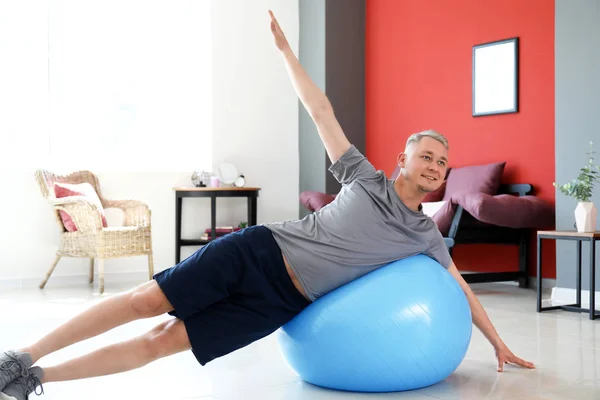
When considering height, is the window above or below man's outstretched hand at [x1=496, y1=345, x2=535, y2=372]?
above

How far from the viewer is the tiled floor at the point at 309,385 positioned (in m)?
2.43

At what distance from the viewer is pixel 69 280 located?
600cm

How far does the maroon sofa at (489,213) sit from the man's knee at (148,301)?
307 centimetres

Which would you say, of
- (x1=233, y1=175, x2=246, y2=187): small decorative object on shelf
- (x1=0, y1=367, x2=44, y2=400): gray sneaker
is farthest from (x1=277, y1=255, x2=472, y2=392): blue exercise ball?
(x1=233, y1=175, x2=246, y2=187): small decorative object on shelf

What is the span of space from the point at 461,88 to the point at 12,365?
4.85m

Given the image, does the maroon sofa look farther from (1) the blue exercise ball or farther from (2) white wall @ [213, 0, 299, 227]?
(1) the blue exercise ball

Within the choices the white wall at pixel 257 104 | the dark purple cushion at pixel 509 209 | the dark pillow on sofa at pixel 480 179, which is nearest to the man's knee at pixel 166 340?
the dark purple cushion at pixel 509 209

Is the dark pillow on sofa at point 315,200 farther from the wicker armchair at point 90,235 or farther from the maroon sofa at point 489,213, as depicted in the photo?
the wicker armchair at point 90,235

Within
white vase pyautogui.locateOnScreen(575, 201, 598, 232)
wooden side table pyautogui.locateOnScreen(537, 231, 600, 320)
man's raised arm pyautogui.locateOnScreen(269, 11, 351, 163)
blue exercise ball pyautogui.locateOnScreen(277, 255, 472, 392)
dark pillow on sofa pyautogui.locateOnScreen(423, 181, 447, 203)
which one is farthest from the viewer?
dark pillow on sofa pyautogui.locateOnScreen(423, 181, 447, 203)

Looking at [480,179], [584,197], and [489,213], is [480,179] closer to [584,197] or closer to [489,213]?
[489,213]

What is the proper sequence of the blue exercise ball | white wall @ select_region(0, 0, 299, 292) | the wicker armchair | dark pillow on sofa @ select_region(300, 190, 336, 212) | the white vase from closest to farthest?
the blue exercise ball
the white vase
the wicker armchair
white wall @ select_region(0, 0, 299, 292)
dark pillow on sofa @ select_region(300, 190, 336, 212)

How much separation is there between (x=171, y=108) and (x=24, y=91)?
1.33m

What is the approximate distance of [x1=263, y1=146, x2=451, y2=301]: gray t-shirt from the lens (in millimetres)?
2320

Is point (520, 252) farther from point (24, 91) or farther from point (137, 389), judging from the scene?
point (24, 91)
